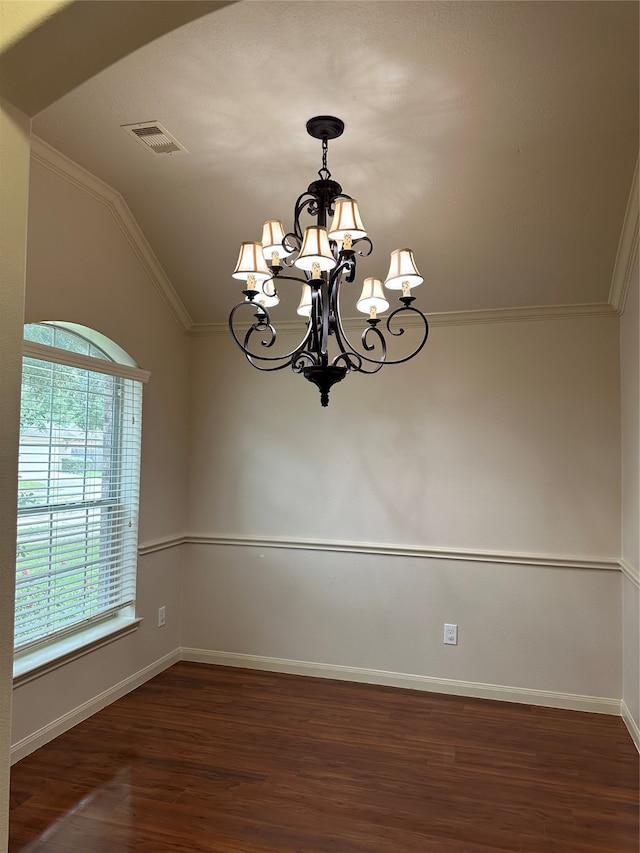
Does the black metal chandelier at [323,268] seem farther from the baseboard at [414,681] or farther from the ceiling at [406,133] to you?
the baseboard at [414,681]

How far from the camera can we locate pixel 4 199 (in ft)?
4.11

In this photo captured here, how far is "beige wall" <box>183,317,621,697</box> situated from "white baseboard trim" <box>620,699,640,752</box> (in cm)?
12

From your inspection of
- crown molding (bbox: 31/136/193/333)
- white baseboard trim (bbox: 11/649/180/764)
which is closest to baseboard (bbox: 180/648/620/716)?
white baseboard trim (bbox: 11/649/180/764)

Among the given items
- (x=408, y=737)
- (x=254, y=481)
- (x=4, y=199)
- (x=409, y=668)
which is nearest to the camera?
(x=4, y=199)

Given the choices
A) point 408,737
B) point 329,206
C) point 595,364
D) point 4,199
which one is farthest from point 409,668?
point 4,199

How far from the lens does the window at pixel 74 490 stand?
2.88m

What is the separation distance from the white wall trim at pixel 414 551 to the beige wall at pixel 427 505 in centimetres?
2

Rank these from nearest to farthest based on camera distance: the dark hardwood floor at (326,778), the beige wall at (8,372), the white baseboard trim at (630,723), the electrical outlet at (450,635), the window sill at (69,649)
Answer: the beige wall at (8,372)
the dark hardwood floor at (326,778)
the window sill at (69,649)
the white baseboard trim at (630,723)
the electrical outlet at (450,635)

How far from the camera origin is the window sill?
9.25ft

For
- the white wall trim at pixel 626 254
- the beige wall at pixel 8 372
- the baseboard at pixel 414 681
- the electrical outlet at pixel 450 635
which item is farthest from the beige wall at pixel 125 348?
the white wall trim at pixel 626 254

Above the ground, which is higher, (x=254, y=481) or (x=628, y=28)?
(x=628, y=28)

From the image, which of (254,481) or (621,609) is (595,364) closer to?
(621,609)

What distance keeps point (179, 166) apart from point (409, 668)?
10.3 feet

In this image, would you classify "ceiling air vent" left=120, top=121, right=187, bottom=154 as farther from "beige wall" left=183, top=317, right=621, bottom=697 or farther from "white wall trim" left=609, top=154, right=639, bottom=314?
"white wall trim" left=609, top=154, right=639, bottom=314
